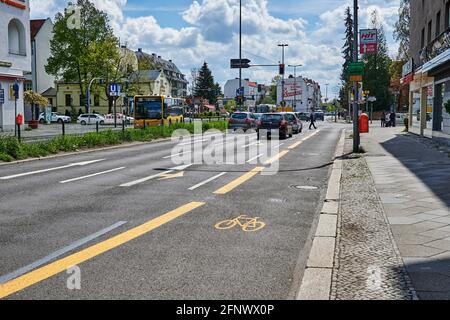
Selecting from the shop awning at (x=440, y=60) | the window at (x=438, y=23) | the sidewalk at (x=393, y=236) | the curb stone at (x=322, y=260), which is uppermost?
the window at (x=438, y=23)

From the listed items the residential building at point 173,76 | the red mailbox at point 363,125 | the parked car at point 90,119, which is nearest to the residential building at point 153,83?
the residential building at point 173,76

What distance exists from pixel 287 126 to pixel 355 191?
21821mm

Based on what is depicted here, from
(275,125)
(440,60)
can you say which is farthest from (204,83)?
(440,60)

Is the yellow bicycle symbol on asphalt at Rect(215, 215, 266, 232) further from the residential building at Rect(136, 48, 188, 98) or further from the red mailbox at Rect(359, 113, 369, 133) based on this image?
the residential building at Rect(136, 48, 188, 98)

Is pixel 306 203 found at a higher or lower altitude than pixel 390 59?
lower

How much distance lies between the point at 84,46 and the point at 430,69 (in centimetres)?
6075

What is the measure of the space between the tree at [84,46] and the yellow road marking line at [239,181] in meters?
61.0

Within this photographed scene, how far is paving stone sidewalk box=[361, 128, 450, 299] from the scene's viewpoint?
4938 mm

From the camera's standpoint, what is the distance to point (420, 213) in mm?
7953

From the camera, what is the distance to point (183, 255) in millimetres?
5852

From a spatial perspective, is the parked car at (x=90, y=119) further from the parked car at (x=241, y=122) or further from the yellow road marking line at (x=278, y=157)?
the yellow road marking line at (x=278, y=157)

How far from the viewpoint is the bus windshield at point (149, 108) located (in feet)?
134
